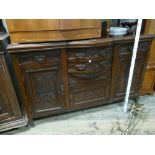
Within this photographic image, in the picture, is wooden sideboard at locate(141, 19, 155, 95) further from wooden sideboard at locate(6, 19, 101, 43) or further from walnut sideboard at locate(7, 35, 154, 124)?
wooden sideboard at locate(6, 19, 101, 43)

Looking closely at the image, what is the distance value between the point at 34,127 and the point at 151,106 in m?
1.45

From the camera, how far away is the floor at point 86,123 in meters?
1.69

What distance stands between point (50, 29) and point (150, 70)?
4.39 feet

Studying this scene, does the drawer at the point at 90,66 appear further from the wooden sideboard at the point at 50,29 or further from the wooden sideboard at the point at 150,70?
the wooden sideboard at the point at 150,70

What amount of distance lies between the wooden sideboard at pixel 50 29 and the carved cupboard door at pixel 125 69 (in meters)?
0.38

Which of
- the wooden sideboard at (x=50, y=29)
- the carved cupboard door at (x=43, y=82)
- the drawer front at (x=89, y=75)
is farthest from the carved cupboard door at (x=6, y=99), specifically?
the drawer front at (x=89, y=75)

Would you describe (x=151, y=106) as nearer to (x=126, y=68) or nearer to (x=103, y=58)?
(x=126, y=68)

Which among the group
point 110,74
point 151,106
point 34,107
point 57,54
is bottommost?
point 151,106

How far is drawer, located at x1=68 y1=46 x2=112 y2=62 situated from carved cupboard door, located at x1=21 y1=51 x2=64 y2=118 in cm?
13

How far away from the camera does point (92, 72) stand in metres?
1.63

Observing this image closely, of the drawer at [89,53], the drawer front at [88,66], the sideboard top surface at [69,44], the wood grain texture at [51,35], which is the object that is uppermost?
the wood grain texture at [51,35]

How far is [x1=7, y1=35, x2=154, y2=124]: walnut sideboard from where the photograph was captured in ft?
4.65
